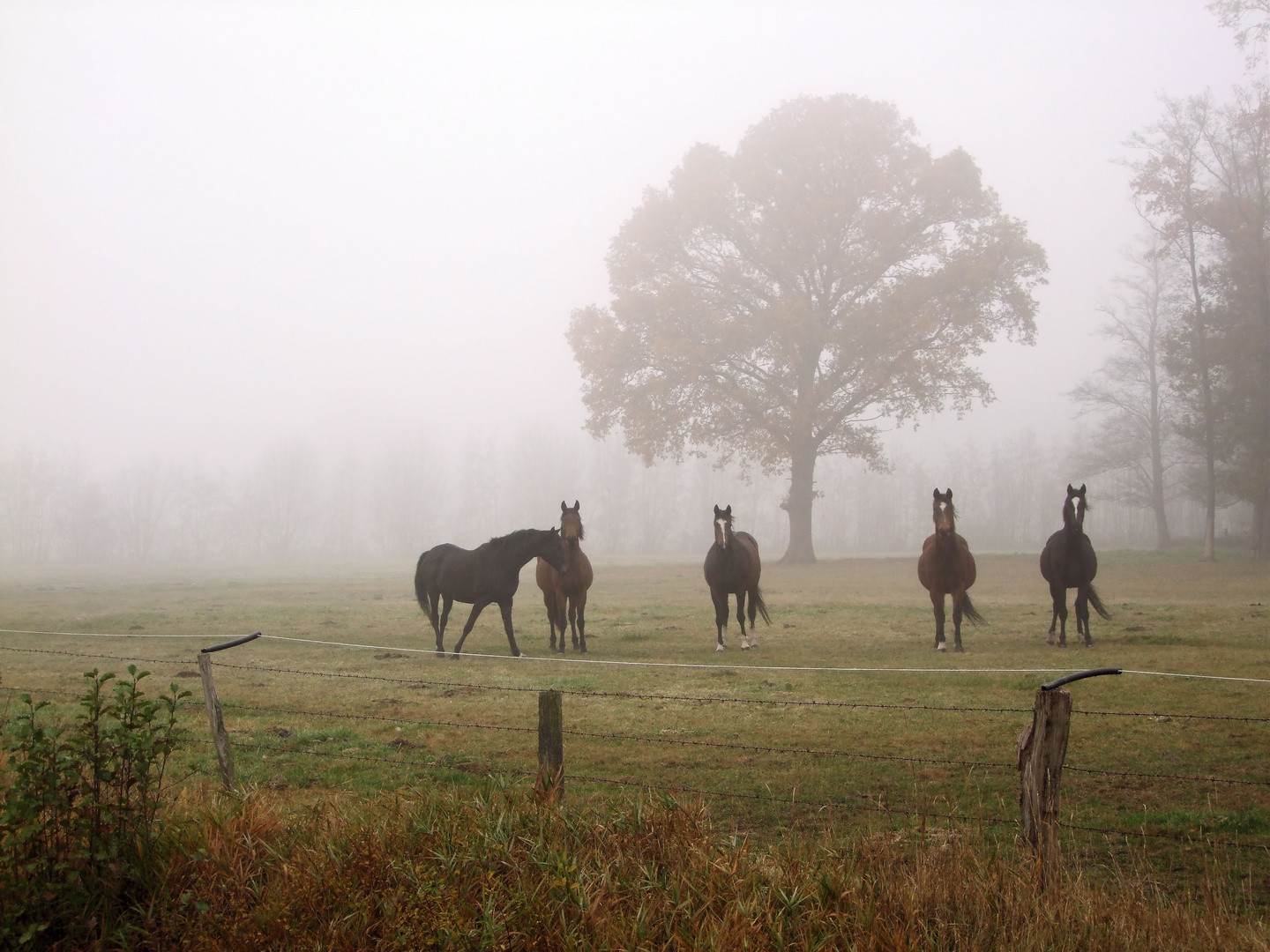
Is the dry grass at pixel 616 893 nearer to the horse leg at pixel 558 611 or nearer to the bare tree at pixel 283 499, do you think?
the horse leg at pixel 558 611

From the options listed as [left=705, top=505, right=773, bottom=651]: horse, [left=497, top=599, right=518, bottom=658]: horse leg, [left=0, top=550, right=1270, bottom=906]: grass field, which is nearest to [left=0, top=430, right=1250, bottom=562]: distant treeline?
[left=0, top=550, right=1270, bottom=906]: grass field

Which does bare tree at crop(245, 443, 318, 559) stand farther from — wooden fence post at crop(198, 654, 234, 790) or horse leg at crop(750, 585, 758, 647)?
wooden fence post at crop(198, 654, 234, 790)

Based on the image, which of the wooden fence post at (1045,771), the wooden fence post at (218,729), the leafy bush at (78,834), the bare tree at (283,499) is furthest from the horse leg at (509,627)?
the bare tree at (283,499)

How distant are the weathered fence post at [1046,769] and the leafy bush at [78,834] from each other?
4.38 m

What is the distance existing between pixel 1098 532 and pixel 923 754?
2745 inches

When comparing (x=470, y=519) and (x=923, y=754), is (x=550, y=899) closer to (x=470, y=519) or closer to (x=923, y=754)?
(x=923, y=754)

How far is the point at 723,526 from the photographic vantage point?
1536 centimetres

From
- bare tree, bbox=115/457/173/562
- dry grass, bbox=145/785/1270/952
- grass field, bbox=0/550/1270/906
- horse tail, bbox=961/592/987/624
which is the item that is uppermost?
bare tree, bbox=115/457/173/562

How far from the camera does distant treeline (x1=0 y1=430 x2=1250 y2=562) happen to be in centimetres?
7194

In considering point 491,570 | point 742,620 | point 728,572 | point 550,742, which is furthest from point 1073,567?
point 550,742

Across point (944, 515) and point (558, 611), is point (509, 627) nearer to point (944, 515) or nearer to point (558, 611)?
point (558, 611)

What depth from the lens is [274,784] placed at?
7141 mm

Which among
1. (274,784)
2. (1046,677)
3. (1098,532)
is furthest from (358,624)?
(1098,532)

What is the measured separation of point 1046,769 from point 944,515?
34.6 ft
